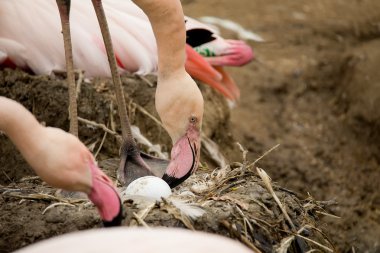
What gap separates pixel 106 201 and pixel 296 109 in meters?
3.46

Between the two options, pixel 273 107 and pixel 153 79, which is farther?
pixel 273 107

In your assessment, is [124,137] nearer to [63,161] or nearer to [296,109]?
[63,161]

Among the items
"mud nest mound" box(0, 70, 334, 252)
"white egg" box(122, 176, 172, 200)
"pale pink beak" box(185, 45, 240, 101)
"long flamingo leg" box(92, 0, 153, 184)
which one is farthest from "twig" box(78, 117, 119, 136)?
"white egg" box(122, 176, 172, 200)

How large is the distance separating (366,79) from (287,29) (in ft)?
3.85

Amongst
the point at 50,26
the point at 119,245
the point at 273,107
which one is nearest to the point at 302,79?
the point at 273,107

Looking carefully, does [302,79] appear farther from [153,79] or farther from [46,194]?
[46,194]

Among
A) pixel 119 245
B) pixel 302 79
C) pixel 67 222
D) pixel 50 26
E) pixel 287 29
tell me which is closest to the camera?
pixel 119 245

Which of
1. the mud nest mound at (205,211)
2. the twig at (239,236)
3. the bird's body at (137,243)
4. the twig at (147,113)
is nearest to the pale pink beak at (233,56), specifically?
the twig at (147,113)

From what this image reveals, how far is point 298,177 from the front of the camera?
6.00 meters

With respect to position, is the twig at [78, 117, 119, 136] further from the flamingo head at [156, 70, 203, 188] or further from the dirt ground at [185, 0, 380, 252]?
the dirt ground at [185, 0, 380, 252]

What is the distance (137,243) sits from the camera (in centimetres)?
263

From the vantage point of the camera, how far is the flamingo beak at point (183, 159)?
3959mm

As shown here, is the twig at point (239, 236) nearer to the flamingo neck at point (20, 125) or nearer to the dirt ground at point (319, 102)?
the flamingo neck at point (20, 125)

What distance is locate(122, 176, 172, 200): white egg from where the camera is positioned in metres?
3.77
